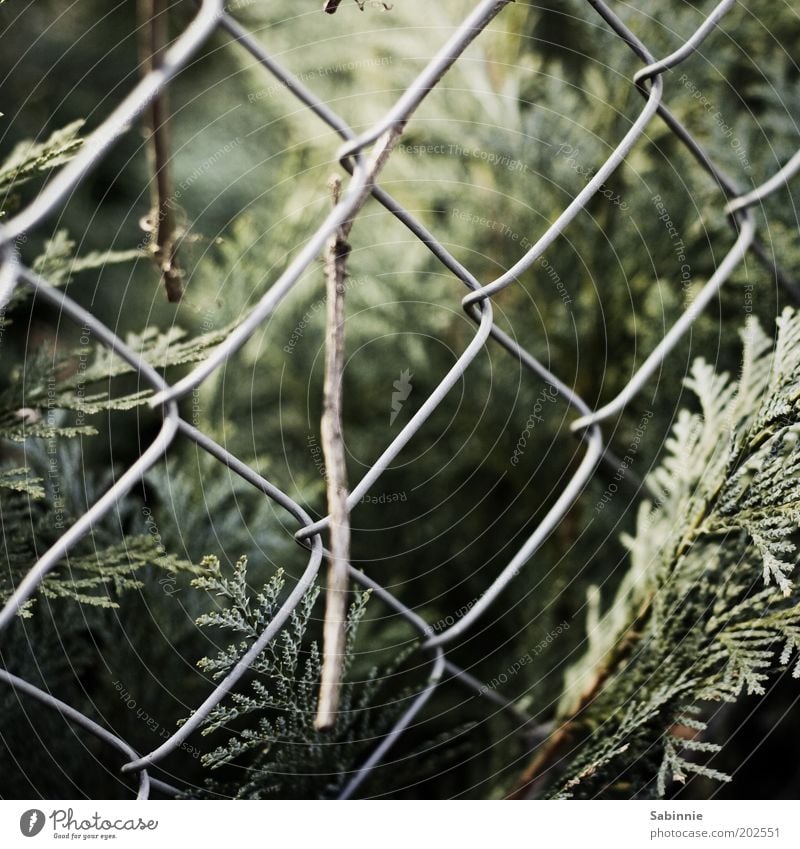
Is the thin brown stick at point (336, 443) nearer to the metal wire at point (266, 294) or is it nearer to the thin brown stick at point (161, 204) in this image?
the metal wire at point (266, 294)

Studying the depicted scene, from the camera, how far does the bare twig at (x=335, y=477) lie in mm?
446

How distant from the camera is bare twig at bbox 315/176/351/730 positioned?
45 cm

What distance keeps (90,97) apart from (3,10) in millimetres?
371

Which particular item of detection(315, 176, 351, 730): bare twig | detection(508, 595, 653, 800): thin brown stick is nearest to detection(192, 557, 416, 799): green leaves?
detection(315, 176, 351, 730): bare twig

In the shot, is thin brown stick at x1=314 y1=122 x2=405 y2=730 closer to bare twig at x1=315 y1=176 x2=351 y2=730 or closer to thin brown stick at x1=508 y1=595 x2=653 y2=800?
bare twig at x1=315 y1=176 x2=351 y2=730

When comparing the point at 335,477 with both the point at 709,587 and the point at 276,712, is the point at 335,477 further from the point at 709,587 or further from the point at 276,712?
the point at 709,587

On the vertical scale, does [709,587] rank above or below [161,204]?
below

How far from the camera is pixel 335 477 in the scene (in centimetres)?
48

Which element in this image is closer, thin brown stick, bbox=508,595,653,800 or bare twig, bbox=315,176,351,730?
bare twig, bbox=315,176,351,730

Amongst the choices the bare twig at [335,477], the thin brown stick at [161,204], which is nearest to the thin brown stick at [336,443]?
the bare twig at [335,477]

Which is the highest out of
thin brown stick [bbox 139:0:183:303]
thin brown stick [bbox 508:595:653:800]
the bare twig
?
thin brown stick [bbox 139:0:183:303]

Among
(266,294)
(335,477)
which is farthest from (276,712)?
(266,294)

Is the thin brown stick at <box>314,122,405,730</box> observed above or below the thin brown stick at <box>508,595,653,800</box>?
above
